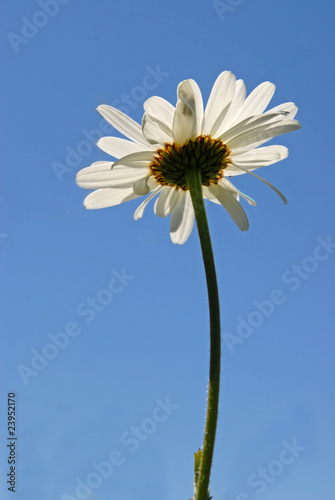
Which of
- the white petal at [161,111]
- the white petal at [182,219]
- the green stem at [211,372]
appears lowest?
the green stem at [211,372]

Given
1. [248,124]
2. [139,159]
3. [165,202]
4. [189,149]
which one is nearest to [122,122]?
[139,159]

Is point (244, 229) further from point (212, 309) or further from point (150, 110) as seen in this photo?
point (212, 309)

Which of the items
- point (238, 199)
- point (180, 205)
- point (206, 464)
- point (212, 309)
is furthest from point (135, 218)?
point (206, 464)

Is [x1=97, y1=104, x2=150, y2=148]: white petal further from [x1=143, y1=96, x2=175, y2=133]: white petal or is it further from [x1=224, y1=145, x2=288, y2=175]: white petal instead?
[x1=224, y1=145, x2=288, y2=175]: white petal

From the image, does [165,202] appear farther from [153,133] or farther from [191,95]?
[191,95]

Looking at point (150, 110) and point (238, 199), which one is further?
point (238, 199)

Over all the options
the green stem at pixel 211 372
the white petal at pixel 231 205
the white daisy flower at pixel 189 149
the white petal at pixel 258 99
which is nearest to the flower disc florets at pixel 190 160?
the white daisy flower at pixel 189 149

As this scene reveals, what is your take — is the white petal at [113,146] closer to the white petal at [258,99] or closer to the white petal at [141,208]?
the white petal at [141,208]
